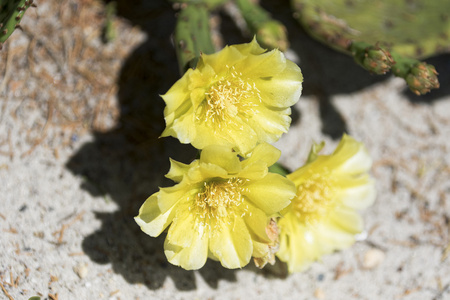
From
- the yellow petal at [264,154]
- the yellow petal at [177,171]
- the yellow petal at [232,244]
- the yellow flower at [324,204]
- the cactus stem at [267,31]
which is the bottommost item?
the yellow flower at [324,204]

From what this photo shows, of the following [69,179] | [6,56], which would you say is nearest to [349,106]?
[69,179]

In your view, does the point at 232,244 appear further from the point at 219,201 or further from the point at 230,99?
the point at 230,99

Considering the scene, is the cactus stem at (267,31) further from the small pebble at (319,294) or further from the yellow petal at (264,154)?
the small pebble at (319,294)

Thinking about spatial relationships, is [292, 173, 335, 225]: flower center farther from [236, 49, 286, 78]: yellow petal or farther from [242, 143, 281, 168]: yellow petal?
[236, 49, 286, 78]: yellow petal

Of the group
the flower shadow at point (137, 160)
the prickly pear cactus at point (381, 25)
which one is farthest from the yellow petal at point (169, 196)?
the prickly pear cactus at point (381, 25)

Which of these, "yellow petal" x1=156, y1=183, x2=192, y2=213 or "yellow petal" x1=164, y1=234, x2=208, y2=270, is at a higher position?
"yellow petal" x1=156, y1=183, x2=192, y2=213

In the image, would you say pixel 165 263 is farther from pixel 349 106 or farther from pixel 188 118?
pixel 349 106

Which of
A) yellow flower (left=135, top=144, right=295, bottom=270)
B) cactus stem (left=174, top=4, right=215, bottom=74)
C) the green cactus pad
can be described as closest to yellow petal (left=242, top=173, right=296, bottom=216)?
yellow flower (left=135, top=144, right=295, bottom=270)
